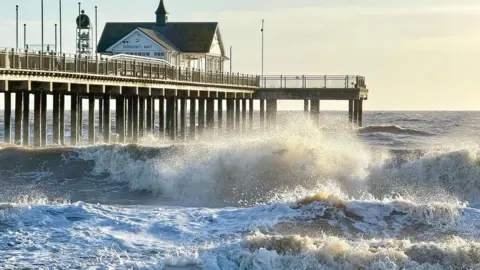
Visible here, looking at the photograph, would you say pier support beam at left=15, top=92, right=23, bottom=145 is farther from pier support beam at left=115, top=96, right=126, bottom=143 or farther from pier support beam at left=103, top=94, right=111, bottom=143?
pier support beam at left=115, top=96, right=126, bottom=143

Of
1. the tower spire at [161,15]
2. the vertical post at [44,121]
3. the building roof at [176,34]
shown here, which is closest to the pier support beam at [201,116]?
the building roof at [176,34]

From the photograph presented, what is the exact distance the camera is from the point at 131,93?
44.9m

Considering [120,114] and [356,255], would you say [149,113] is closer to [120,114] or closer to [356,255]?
[120,114]

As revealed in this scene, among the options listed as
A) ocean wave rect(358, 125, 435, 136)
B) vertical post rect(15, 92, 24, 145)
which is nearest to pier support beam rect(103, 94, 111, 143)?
vertical post rect(15, 92, 24, 145)

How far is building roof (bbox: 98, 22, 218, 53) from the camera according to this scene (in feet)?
214

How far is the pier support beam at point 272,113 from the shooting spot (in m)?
60.9

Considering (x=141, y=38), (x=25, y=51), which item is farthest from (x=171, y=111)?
(x=25, y=51)

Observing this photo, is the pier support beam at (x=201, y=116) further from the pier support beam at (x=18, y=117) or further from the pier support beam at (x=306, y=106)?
the pier support beam at (x=18, y=117)

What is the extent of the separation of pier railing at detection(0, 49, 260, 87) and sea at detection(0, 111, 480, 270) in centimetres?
350

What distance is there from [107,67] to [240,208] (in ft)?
64.9

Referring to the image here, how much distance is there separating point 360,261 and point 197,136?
38767 millimetres

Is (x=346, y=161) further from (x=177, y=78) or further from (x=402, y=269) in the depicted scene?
(x=177, y=78)

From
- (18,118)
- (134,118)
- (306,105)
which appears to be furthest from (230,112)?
(18,118)

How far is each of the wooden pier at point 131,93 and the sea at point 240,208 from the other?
10.7ft
